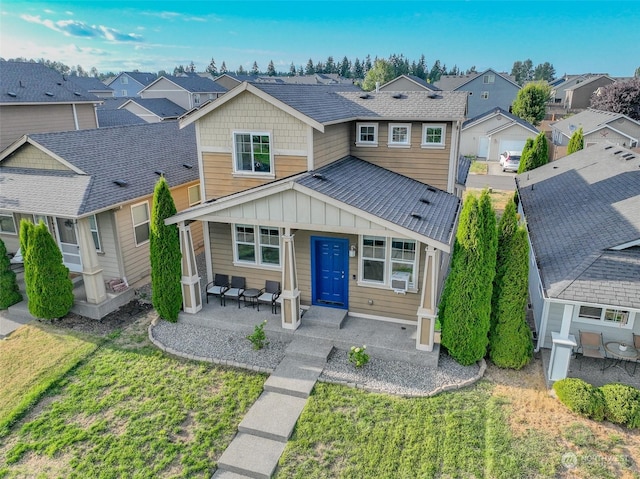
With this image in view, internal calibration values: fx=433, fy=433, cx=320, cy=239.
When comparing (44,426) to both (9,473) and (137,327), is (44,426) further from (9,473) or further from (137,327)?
(137,327)

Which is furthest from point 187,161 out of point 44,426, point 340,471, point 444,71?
point 444,71

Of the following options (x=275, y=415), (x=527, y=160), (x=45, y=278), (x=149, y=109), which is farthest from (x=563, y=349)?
(x=149, y=109)

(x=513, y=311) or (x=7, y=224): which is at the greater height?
(x=7, y=224)

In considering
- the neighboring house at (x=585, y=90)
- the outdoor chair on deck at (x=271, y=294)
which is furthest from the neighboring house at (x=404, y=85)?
the outdoor chair on deck at (x=271, y=294)

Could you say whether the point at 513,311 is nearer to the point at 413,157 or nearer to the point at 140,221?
the point at 413,157

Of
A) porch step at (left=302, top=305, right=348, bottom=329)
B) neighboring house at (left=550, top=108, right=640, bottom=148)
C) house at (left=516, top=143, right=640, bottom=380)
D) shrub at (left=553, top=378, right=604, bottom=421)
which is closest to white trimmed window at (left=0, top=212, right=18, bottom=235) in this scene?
porch step at (left=302, top=305, right=348, bottom=329)

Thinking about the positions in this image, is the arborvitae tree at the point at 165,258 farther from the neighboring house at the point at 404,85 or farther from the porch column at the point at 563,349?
the neighboring house at the point at 404,85
